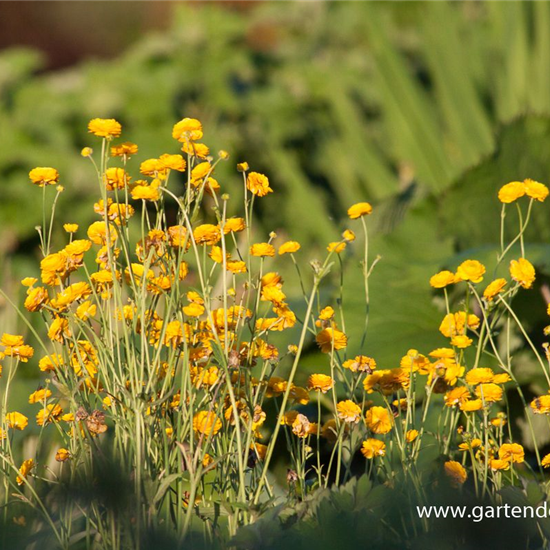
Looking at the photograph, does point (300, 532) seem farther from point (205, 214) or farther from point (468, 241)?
point (205, 214)

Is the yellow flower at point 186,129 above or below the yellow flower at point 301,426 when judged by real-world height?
above

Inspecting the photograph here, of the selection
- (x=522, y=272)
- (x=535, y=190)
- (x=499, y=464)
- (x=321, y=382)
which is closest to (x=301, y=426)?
(x=321, y=382)

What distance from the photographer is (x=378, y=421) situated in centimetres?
148

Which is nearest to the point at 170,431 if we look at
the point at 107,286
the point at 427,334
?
the point at 107,286

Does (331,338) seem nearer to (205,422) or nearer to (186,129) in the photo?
(205,422)

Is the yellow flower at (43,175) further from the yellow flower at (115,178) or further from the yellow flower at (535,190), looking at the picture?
the yellow flower at (535,190)

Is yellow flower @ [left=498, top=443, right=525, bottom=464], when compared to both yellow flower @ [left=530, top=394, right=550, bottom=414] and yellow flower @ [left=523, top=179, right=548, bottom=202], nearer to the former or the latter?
yellow flower @ [left=530, top=394, right=550, bottom=414]

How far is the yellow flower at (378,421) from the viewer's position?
1.47 metres

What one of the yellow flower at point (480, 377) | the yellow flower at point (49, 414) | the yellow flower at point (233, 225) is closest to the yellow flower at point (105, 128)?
the yellow flower at point (233, 225)

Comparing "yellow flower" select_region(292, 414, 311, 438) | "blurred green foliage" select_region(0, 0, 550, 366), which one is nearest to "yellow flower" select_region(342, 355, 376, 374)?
"yellow flower" select_region(292, 414, 311, 438)

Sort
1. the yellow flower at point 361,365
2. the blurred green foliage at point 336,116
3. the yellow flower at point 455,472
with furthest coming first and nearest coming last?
the blurred green foliage at point 336,116
the yellow flower at point 361,365
the yellow flower at point 455,472

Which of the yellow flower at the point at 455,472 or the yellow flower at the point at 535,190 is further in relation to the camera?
the yellow flower at the point at 535,190

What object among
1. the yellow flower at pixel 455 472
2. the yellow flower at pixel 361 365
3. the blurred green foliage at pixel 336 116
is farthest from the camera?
the blurred green foliage at pixel 336 116

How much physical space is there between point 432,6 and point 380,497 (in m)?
3.21
